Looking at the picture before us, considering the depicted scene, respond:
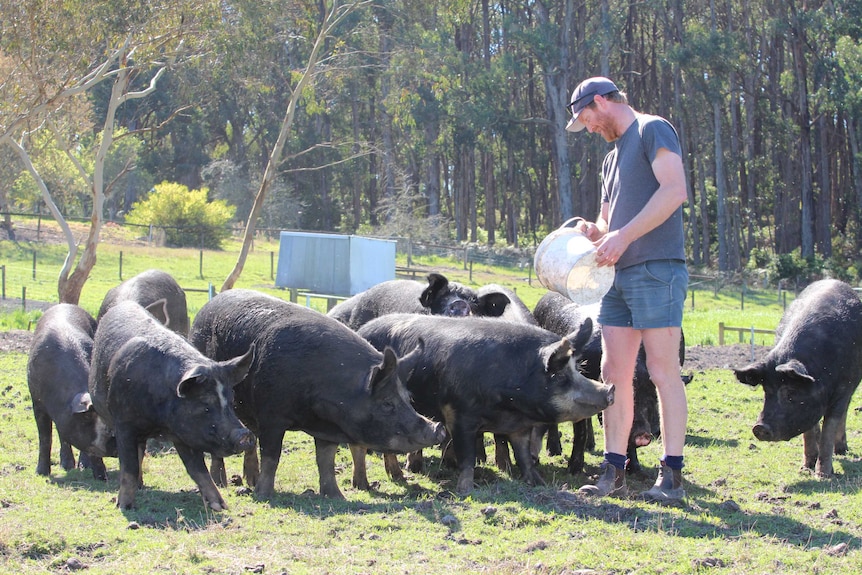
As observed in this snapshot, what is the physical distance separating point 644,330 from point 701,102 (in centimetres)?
4470

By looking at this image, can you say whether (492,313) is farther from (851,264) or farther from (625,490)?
(851,264)

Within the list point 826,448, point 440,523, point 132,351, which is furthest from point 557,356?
point 132,351

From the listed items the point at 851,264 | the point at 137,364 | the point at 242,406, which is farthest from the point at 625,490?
the point at 851,264

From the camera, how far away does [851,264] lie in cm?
4481

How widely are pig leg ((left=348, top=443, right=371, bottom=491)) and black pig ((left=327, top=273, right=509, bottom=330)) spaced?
2.38 meters

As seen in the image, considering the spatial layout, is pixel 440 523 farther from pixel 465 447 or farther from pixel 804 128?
pixel 804 128

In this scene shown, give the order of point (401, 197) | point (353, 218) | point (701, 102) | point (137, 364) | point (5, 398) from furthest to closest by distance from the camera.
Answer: point (353, 218) → point (401, 197) → point (701, 102) → point (5, 398) → point (137, 364)

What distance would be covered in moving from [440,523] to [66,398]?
3.66m

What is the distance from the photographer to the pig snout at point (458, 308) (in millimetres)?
9742

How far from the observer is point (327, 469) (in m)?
7.34

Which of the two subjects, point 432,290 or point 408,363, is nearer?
point 408,363

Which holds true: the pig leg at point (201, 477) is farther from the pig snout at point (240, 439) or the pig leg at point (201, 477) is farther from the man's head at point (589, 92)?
the man's head at point (589, 92)

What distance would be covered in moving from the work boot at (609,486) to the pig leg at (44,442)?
4.31m

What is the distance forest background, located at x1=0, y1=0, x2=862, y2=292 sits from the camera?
1665 inches
